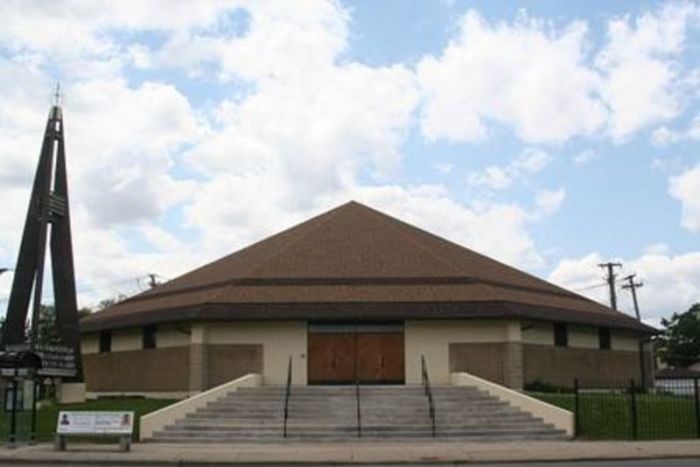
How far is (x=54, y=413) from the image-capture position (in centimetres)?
2947

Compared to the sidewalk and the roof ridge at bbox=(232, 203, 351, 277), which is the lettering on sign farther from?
the sidewalk

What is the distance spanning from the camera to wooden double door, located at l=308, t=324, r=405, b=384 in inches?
1325

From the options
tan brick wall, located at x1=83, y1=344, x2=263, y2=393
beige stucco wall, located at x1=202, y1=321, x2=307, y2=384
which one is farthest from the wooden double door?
tan brick wall, located at x1=83, y1=344, x2=263, y2=393

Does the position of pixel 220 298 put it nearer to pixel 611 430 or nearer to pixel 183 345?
pixel 183 345

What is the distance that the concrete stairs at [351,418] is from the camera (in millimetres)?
24703

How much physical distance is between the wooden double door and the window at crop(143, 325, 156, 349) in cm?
670

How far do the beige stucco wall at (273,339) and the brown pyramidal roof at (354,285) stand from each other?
905 millimetres

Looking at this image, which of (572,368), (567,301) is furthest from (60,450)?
(567,301)

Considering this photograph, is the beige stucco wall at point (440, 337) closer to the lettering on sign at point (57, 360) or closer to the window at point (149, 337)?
the window at point (149, 337)

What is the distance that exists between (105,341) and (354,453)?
21.2 metres

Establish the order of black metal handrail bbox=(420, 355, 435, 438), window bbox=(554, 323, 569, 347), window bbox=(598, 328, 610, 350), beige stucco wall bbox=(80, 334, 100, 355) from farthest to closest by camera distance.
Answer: beige stucco wall bbox=(80, 334, 100, 355), window bbox=(598, 328, 610, 350), window bbox=(554, 323, 569, 347), black metal handrail bbox=(420, 355, 435, 438)

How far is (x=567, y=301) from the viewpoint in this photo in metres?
39.7

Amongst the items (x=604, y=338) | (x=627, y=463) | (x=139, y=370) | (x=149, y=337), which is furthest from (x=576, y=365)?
(x=627, y=463)

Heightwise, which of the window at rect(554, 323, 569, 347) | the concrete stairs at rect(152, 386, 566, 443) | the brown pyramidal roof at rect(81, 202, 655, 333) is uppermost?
the brown pyramidal roof at rect(81, 202, 655, 333)
